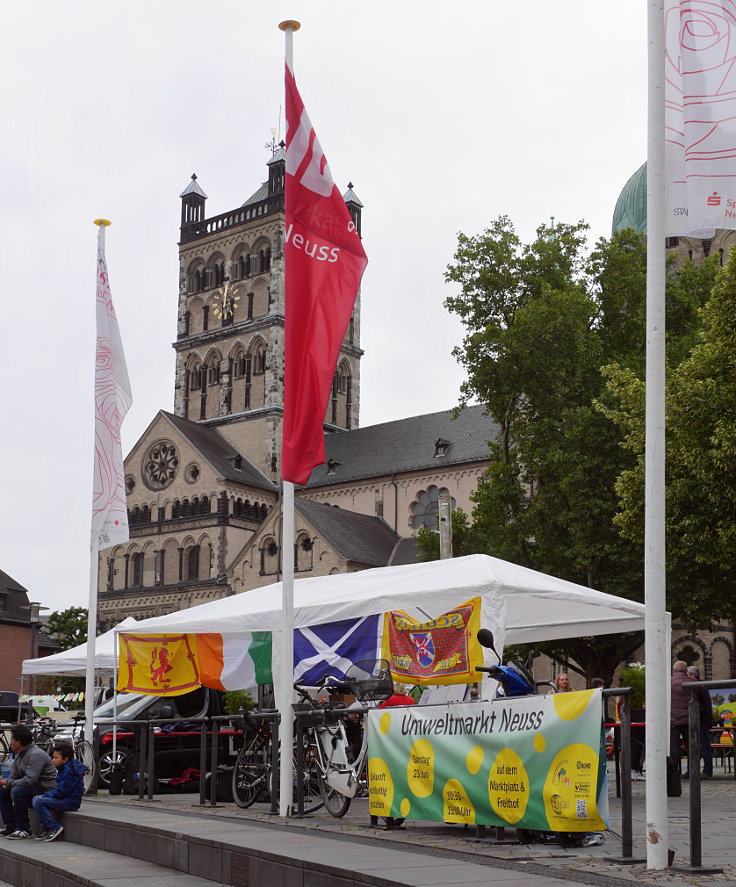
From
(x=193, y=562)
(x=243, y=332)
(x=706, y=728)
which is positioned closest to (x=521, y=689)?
(x=706, y=728)

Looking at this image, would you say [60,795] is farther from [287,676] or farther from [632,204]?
[632,204]

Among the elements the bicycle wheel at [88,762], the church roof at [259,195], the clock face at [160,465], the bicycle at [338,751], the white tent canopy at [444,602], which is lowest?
the bicycle wheel at [88,762]

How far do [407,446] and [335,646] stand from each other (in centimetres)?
5339

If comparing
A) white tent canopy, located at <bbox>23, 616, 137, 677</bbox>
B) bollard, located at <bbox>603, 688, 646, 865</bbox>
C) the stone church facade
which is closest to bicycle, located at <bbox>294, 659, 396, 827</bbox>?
bollard, located at <bbox>603, 688, 646, 865</bbox>

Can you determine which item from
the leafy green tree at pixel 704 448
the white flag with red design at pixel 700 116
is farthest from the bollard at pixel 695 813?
the leafy green tree at pixel 704 448

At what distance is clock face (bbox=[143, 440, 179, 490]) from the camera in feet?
226

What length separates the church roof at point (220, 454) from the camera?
66.9 meters

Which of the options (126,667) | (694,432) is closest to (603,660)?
(694,432)

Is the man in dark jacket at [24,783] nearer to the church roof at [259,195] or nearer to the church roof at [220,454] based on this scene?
the church roof at [220,454]

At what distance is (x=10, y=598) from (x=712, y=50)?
6420 cm

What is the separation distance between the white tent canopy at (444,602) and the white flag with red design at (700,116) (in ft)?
17.6

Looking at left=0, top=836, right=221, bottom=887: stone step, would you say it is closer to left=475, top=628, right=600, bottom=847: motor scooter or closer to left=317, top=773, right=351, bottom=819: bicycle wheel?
left=317, top=773, right=351, bottom=819: bicycle wheel

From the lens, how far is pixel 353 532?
59781mm

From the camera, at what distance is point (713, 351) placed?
758 inches
